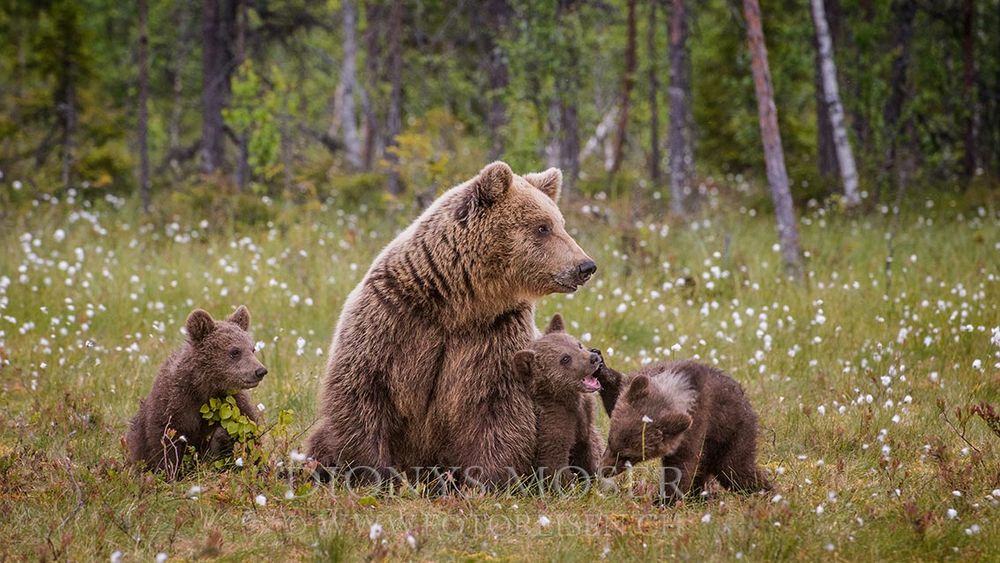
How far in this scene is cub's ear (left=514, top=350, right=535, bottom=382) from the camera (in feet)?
17.9

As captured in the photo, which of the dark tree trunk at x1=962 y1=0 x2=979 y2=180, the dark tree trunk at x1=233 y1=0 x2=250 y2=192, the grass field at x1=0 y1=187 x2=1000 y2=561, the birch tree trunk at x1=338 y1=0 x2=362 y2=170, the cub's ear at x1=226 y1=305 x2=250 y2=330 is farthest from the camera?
the birch tree trunk at x1=338 y1=0 x2=362 y2=170

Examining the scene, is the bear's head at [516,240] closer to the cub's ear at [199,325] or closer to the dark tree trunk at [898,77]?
the cub's ear at [199,325]

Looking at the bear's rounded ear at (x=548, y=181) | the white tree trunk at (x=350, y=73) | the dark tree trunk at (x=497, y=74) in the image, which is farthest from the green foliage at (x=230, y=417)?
the white tree trunk at (x=350, y=73)

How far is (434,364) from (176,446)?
151cm

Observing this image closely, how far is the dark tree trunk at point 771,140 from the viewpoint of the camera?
11.3 m

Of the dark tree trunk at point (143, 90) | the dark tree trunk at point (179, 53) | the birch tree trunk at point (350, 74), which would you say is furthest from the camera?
the dark tree trunk at point (179, 53)

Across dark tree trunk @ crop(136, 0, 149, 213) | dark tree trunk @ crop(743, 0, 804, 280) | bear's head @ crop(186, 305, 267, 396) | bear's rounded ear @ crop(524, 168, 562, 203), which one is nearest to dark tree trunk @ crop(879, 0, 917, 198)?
dark tree trunk @ crop(743, 0, 804, 280)

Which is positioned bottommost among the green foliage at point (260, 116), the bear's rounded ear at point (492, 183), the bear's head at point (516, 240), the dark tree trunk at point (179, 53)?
the bear's head at point (516, 240)

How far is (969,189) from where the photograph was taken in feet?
53.2

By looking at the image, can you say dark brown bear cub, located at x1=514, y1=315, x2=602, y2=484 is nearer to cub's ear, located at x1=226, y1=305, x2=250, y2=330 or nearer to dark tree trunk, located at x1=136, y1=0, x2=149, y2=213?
cub's ear, located at x1=226, y1=305, x2=250, y2=330

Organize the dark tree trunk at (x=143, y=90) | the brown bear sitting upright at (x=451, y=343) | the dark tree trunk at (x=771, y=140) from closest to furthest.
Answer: the brown bear sitting upright at (x=451, y=343) → the dark tree trunk at (x=771, y=140) → the dark tree trunk at (x=143, y=90)

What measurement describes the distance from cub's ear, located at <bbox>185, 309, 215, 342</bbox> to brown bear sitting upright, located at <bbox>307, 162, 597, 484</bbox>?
0.72m

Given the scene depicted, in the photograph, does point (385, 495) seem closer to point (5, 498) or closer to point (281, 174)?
point (5, 498)

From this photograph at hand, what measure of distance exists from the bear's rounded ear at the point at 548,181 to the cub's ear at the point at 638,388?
1.57 metres
